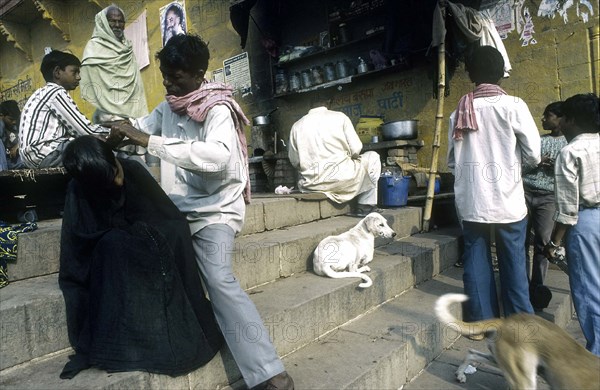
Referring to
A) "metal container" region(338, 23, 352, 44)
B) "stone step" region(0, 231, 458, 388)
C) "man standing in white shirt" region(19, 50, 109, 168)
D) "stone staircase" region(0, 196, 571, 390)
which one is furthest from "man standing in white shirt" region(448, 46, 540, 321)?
"metal container" region(338, 23, 352, 44)

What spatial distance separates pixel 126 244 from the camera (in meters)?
2.07

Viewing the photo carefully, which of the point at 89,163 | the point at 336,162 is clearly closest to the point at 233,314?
the point at 89,163

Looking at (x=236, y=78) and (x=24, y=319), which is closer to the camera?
(x=24, y=319)

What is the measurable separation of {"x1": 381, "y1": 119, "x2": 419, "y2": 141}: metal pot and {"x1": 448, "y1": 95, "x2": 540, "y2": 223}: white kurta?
3.37 metres

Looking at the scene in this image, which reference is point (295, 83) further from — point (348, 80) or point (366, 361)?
point (366, 361)

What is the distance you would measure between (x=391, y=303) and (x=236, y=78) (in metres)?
7.24

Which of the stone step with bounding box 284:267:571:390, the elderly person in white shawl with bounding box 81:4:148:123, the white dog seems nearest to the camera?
the stone step with bounding box 284:267:571:390

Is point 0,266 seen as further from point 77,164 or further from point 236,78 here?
point 236,78

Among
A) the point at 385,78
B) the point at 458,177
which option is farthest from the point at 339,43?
the point at 458,177

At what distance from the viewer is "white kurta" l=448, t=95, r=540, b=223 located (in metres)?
3.04

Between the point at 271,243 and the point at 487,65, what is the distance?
7.73 ft

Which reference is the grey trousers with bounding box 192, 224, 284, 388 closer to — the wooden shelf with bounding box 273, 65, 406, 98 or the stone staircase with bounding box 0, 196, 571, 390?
the stone staircase with bounding box 0, 196, 571, 390

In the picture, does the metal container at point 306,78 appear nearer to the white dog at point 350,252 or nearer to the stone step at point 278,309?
the stone step at point 278,309

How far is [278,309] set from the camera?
108 inches
